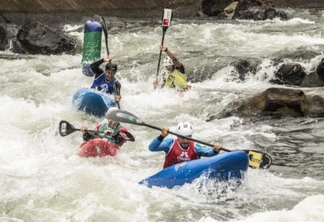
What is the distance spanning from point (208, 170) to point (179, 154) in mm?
570

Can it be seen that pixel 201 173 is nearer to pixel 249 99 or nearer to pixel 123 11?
pixel 249 99

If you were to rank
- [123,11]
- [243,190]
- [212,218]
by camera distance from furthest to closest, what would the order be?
[123,11]
[243,190]
[212,218]

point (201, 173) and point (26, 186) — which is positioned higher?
point (201, 173)

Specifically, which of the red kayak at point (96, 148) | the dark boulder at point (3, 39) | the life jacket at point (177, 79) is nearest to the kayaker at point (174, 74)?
the life jacket at point (177, 79)

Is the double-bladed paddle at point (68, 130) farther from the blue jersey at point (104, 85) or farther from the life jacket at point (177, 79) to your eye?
the life jacket at point (177, 79)

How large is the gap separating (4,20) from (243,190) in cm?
1299

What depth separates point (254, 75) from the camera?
1206 centimetres

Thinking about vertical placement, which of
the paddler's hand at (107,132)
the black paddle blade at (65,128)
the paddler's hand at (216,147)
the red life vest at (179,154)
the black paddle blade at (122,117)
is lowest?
the black paddle blade at (65,128)

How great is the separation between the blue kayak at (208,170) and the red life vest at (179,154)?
215 mm

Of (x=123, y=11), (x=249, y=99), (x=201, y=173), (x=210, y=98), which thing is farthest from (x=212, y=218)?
(x=123, y=11)

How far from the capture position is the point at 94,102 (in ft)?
29.8

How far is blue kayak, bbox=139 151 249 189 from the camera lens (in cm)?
570

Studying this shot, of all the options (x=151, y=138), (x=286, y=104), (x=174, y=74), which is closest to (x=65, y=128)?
(x=151, y=138)

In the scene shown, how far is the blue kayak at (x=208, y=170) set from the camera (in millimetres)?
5695
